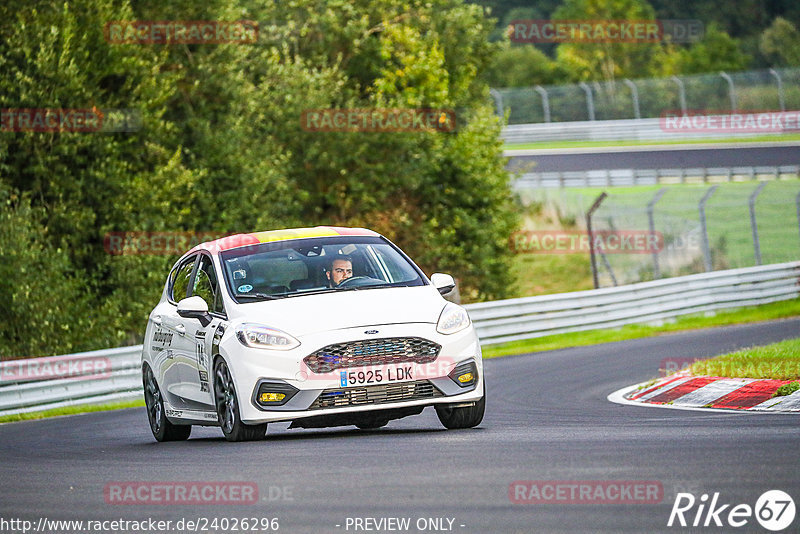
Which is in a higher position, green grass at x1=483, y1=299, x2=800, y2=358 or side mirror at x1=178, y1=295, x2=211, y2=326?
side mirror at x1=178, y1=295, x2=211, y2=326

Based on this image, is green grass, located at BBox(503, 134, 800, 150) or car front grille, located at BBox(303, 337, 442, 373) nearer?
car front grille, located at BBox(303, 337, 442, 373)

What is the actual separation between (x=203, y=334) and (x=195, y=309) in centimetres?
27

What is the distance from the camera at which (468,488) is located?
6.96 meters

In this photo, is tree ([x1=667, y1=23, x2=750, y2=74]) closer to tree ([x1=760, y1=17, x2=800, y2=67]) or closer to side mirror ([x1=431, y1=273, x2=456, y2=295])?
tree ([x1=760, y1=17, x2=800, y2=67])

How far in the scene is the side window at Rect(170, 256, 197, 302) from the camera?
11.6 m

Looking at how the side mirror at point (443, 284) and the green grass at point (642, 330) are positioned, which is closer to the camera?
the side mirror at point (443, 284)

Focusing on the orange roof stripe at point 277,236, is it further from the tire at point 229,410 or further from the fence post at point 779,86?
the fence post at point 779,86

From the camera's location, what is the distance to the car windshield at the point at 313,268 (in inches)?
410

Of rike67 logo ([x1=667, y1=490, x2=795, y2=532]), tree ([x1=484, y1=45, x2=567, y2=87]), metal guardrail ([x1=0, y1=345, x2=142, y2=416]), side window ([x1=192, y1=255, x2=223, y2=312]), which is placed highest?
rike67 logo ([x1=667, y1=490, x2=795, y2=532])

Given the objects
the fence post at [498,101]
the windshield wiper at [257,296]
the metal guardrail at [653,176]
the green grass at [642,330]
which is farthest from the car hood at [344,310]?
the fence post at [498,101]

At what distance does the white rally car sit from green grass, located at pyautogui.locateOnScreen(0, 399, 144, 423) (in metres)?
7.86

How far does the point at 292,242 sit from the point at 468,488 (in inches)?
168

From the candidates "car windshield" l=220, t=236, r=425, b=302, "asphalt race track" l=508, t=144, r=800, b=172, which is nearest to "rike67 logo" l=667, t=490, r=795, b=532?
"car windshield" l=220, t=236, r=425, b=302

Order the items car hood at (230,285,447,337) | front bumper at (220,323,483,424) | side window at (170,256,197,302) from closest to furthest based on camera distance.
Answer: front bumper at (220,323,483,424) < car hood at (230,285,447,337) < side window at (170,256,197,302)
